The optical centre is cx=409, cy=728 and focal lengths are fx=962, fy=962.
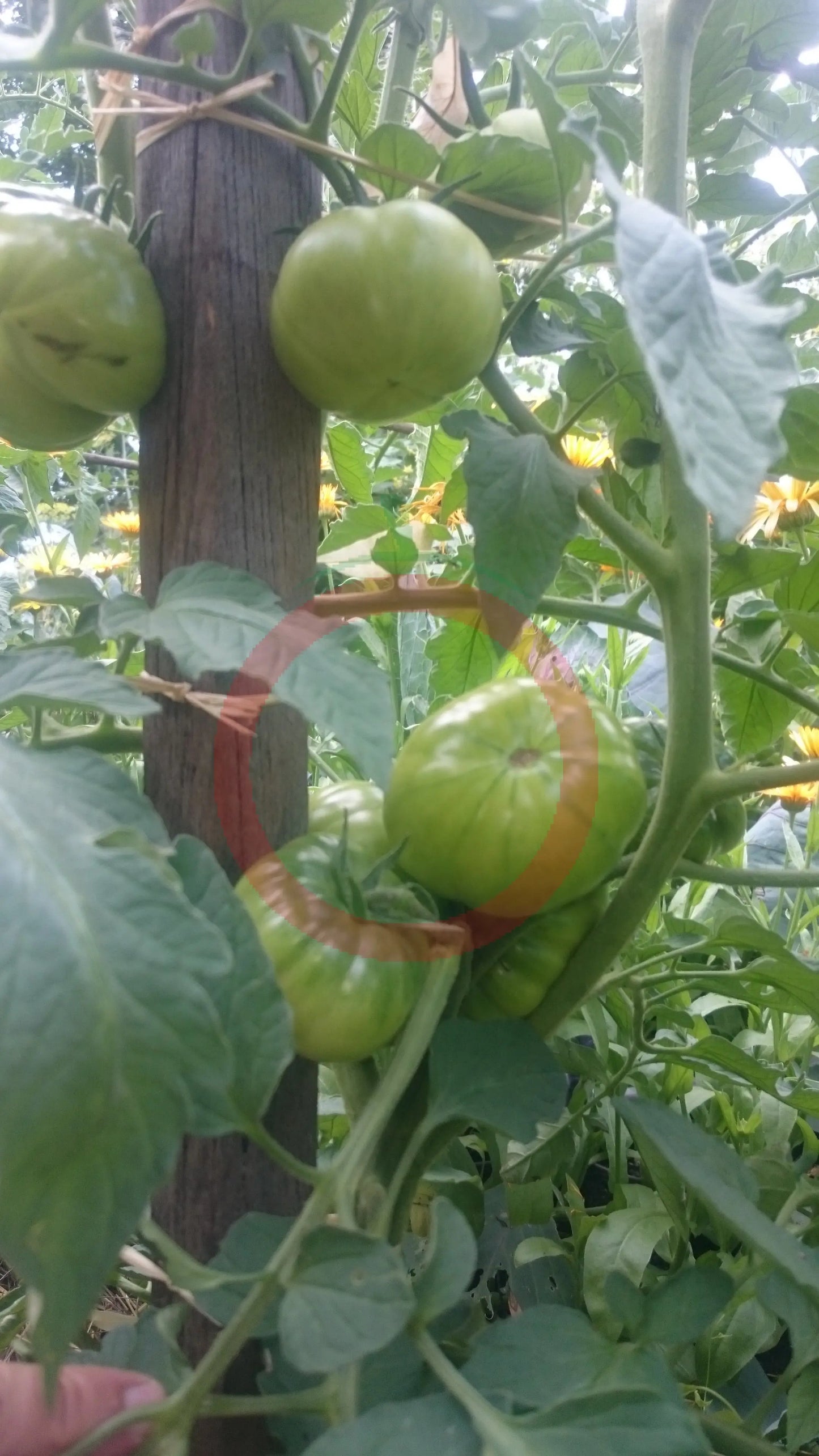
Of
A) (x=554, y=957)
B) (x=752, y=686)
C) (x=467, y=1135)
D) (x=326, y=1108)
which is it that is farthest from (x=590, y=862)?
(x=467, y=1135)

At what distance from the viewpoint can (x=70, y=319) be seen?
0.37 metres

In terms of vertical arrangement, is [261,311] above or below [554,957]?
above

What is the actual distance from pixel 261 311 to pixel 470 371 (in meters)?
0.10

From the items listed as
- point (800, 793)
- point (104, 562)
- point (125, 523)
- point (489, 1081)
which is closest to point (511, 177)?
point (489, 1081)

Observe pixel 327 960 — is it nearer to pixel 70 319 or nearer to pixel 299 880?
pixel 299 880

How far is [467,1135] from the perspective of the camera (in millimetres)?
707

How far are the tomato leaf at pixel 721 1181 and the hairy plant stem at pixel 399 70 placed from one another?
488 mm

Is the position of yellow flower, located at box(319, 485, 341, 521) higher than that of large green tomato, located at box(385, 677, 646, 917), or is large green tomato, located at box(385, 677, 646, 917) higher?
yellow flower, located at box(319, 485, 341, 521)

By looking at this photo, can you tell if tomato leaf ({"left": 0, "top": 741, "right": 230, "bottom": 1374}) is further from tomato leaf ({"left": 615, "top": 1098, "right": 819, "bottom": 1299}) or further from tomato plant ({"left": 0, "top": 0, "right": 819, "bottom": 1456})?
tomato leaf ({"left": 615, "top": 1098, "right": 819, "bottom": 1299})

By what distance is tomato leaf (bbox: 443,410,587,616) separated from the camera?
38 cm

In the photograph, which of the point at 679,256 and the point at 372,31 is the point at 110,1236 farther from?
the point at 372,31

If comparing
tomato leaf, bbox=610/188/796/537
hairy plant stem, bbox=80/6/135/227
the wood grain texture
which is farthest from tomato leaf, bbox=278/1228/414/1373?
hairy plant stem, bbox=80/6/135/227

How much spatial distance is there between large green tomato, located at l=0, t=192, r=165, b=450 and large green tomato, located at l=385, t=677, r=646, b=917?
7.7 inches

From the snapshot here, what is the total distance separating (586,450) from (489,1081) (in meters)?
0.58
